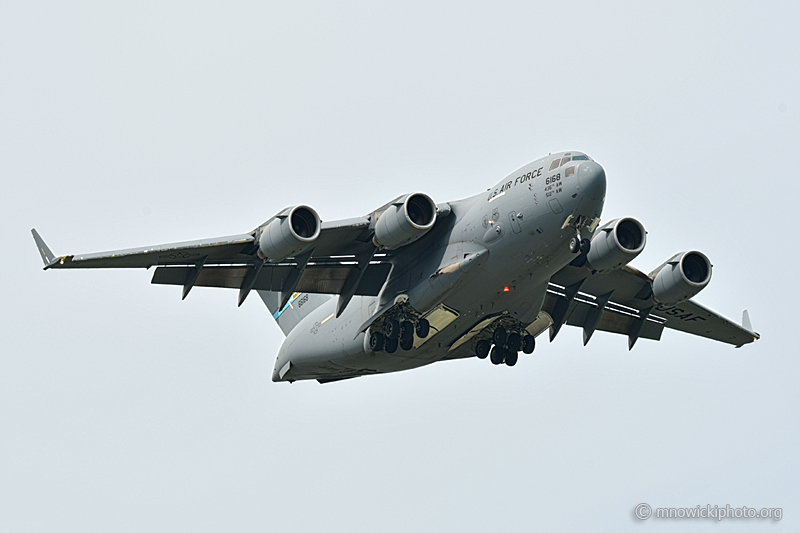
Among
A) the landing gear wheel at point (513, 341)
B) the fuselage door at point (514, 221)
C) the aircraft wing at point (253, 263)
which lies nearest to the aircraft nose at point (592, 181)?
the fuselage door at point (514, 221)

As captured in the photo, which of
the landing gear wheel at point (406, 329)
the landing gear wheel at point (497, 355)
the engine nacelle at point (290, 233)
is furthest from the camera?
the landing gear wheel at point (497, 355)

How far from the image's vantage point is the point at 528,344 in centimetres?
2436

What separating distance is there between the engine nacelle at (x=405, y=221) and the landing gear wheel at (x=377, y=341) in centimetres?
244

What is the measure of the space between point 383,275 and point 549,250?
4.19 metres

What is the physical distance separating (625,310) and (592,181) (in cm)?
728

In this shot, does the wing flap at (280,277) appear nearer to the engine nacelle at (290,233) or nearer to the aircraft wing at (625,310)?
the engine nacelle at (290,233)

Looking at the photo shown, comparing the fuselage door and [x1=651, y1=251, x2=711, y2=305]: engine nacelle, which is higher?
the fuselage door

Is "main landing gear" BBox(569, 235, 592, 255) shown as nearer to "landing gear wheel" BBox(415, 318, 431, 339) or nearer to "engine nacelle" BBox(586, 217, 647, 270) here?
"engine nacelle" BBox(586, 217, 647, 270)

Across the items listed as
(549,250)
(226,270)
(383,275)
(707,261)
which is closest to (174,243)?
(226,270)

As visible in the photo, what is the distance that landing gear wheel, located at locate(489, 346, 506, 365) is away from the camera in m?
24.2

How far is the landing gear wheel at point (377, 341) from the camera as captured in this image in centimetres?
2342

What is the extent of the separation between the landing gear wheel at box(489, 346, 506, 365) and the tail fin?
15.2 feet

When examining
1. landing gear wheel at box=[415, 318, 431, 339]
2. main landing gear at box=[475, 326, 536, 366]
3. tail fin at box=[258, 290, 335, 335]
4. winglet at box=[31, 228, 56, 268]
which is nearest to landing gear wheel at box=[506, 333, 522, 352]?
main landing gear at box=[475, 326, 536, 366]

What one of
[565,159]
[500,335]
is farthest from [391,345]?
[565,159]
